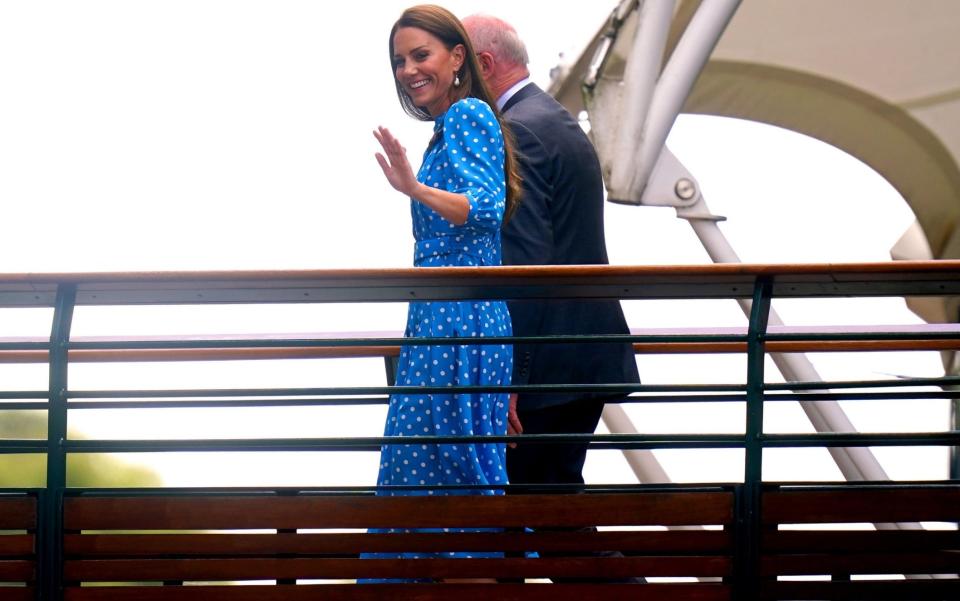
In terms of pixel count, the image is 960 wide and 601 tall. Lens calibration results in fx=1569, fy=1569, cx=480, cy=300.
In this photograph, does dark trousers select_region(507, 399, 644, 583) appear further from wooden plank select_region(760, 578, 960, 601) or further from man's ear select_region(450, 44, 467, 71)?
man's ear select_region(450, 44, 467, 71)

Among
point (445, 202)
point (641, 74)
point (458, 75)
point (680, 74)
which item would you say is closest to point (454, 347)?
point (445, 202)

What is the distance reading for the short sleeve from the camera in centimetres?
429

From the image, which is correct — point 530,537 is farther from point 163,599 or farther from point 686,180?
point 686,180

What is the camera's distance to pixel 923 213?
1152 centimetres

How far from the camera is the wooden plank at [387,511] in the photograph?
4.40 meters

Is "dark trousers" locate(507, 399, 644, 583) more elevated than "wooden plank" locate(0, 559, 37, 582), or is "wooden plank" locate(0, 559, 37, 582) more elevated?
"dark trousers" locate(507, 399, 644, 583)

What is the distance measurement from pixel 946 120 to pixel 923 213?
692mm

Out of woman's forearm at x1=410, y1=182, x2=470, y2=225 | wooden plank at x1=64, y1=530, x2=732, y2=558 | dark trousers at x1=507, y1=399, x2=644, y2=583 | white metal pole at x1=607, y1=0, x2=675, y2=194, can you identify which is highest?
white metal pole at x1=607, y1=0, x2=675, y2=194

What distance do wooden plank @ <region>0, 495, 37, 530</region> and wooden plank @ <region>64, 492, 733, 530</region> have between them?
0.10 metres

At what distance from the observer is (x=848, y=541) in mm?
4477

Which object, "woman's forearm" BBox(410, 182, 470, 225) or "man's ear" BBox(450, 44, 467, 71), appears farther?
"man's ear" BBox(450, 44, 467, 71)

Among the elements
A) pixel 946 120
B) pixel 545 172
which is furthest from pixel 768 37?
pixel 545 172

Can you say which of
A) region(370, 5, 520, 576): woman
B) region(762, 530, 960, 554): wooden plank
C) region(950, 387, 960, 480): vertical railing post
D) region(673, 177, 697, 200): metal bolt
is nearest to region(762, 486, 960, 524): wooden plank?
region(762, 530, 960, 554): wooden plank

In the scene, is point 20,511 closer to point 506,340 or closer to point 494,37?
point 506,340
